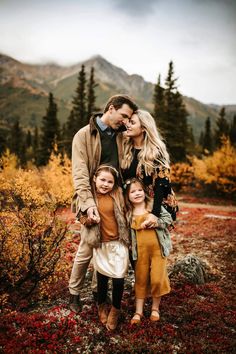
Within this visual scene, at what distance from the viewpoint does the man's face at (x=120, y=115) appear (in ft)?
13.2

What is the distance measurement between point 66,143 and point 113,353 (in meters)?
31.9

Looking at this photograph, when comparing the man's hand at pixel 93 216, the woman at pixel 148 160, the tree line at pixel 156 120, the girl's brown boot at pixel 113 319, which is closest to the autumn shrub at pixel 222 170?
the tree line at pixel 156 120

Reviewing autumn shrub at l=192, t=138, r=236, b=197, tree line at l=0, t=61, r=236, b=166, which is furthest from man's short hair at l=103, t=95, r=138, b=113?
autumn shrub at l=192, t=138, r=236, b=197

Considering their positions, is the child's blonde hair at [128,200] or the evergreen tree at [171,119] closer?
the child's blonde hair at [128,200]

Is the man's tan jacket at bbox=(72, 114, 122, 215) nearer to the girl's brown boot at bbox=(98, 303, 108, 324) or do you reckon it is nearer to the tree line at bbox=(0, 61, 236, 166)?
the girl's brown boot at bbox=(98, 303, 108, 324)

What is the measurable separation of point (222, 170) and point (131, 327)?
22192 mm

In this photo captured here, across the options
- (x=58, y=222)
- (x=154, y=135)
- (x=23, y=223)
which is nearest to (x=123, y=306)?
(x=58, y=222)

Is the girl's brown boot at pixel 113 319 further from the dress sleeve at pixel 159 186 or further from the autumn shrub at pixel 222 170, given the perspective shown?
the autumn shrub at pixel 222 170

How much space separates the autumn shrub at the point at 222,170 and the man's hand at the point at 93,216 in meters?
22.1

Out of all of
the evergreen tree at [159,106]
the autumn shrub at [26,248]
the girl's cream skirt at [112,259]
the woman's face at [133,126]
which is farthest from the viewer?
the evergreen tree at [159,106]

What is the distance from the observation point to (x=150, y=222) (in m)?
3.88

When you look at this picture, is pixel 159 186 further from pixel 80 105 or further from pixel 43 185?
pixel 80 105

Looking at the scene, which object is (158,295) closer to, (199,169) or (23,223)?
(23,223)

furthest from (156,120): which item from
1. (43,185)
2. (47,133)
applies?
(43,185)
